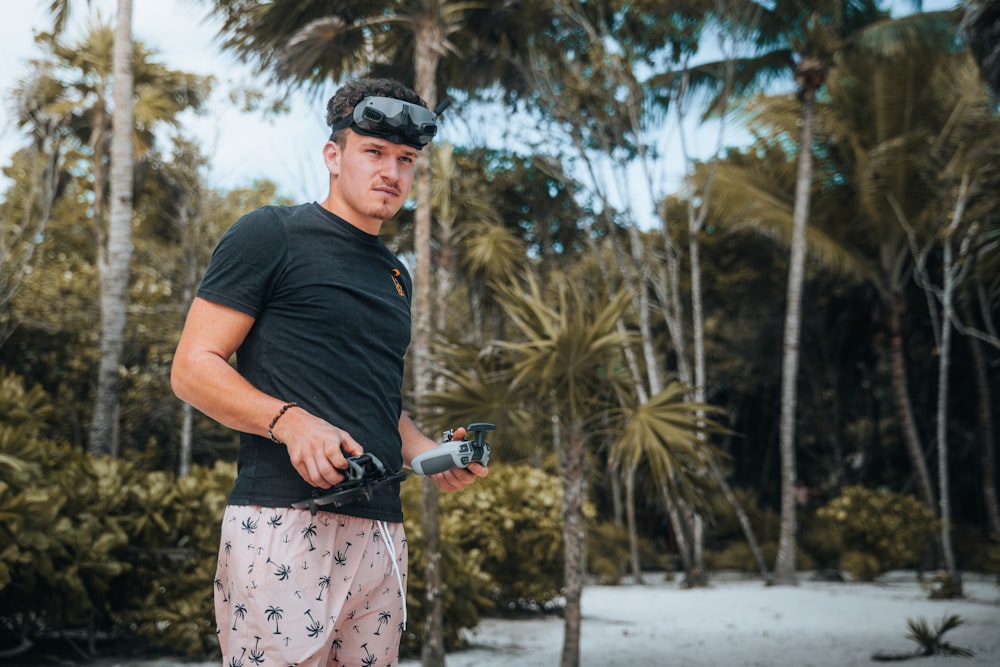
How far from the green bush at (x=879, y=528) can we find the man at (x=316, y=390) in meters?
13.5

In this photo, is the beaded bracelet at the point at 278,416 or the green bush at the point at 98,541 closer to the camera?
the beaded bracelet at the point at 278,416

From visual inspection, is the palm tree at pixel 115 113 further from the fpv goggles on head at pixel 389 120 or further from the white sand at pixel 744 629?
the fpv goggles on head at pixel 389 120

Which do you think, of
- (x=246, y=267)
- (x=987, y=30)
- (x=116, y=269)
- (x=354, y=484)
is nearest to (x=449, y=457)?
(x=354, y=484)

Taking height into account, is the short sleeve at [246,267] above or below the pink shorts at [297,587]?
above

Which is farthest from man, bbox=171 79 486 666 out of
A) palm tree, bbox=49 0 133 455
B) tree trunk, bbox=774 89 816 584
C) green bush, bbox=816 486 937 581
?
green bush, bbox=816 486 937 581

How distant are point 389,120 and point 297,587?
80 centimetres

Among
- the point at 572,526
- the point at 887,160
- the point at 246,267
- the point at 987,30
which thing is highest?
the point at 887,160

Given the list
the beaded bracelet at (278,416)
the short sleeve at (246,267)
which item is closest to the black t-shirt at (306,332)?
the short sleeve at (246,267)

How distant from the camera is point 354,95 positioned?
1726 mm

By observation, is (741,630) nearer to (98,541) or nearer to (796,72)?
(98,541)

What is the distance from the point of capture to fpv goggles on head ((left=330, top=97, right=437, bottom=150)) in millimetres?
1655

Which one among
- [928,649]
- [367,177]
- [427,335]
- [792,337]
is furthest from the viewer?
[792,337]

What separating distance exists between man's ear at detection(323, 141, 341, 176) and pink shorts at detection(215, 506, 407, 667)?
614 millimetres

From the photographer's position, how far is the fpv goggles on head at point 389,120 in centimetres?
166
